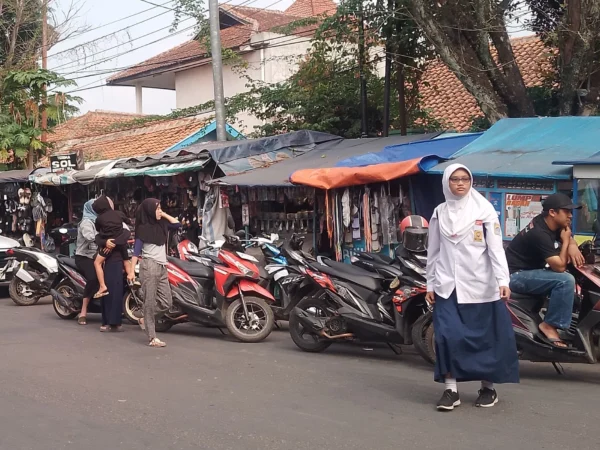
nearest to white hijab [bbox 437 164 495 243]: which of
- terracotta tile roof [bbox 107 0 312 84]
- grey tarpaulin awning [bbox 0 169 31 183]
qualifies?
grey tarpaulin awning [bbox 0 169 31 183]

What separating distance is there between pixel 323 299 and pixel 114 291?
2.90 meters

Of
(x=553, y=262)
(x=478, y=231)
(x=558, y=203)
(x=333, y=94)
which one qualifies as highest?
(x=333, y=94)

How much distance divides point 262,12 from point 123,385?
70.8 feet

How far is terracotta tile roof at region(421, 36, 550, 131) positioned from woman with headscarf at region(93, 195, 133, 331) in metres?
9.58

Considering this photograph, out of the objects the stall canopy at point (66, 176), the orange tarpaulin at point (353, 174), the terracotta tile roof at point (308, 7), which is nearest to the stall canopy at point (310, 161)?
the orange tarpaulin at point (353, 174)

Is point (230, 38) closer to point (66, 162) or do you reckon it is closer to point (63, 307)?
point (66, 162)

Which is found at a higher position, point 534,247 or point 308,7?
point 308,7

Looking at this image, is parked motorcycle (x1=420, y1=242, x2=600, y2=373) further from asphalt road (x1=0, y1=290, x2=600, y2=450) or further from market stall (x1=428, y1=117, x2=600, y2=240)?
market stall (x1=428, y1=117, x2=600, y2=240)

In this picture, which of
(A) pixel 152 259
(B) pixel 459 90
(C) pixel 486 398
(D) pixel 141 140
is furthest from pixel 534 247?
(D) pixel 141 140

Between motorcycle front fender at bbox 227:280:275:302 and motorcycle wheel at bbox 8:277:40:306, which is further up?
motorcycle front fender at bbox 227:280:275:302

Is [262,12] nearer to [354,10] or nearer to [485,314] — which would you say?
[354,10]

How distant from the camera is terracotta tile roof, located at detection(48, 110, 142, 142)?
27.7 metres

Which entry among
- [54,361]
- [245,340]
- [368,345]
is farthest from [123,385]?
[368,345]

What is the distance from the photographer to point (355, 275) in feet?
24.3
